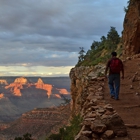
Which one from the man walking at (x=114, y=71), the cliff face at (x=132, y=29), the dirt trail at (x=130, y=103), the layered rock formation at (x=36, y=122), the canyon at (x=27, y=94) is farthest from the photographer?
the canyon at (x=27, y=94)

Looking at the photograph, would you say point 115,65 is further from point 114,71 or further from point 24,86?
point 24,86

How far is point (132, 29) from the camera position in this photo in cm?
2692

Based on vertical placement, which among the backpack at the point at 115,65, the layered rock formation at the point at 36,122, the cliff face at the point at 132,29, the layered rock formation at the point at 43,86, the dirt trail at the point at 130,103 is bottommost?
the layered rock formation at the point at 36,122

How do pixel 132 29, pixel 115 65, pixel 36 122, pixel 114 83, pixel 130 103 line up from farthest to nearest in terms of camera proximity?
pixel 36 122, pixel 132 29, pixel 114 83, pixel 115 65, pixel 130 103

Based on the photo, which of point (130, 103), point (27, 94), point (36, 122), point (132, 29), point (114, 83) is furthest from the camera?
point (27, 94)

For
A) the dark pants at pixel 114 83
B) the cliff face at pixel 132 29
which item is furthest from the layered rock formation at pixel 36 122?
the dark pants at pixel 114 83

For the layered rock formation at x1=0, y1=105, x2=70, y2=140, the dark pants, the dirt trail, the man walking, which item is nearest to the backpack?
the man walking

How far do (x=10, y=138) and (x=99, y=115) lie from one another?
5502 centimetres

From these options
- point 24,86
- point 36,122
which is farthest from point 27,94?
point 36,122

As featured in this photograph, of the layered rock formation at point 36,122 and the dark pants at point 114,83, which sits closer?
the dark pants at point 114,83

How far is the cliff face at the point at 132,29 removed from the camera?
2666cm

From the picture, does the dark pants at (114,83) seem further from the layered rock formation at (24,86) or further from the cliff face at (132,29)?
the layered rock formation at (24,86)

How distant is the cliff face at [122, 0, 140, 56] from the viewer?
26.7m

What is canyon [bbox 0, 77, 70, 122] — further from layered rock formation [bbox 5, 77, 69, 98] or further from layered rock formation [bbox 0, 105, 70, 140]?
layered rock formation [bbox 0, 105, 70, 140]
